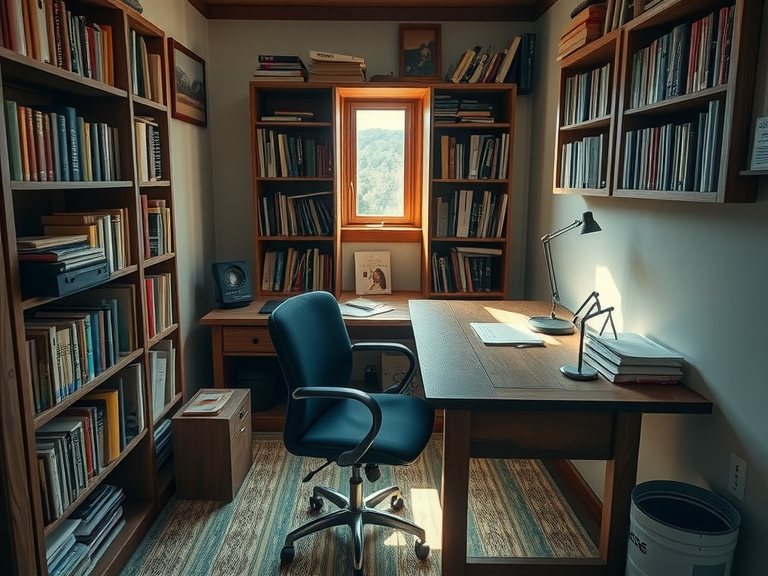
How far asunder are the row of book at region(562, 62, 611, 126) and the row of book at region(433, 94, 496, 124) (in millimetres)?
740

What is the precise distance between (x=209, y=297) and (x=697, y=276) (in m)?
2.66

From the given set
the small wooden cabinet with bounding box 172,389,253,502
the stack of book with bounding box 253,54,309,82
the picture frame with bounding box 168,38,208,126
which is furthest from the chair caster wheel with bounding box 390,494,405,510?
the stack of book with bounding box 253,54,309,82

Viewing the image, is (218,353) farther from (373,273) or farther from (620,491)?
(620,491)

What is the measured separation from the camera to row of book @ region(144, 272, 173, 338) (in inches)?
91.4

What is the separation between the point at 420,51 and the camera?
11.0 ft

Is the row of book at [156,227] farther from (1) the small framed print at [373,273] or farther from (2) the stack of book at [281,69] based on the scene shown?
(1) the small framed print at [373,273]

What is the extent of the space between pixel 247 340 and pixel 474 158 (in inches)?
63.9

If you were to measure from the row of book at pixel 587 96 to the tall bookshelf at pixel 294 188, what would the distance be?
51.0 inches

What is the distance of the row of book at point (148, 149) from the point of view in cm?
220

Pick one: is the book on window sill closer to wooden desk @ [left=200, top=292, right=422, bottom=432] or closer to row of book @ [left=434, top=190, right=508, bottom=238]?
wooden desk @ [left=200, top=292, right=422, bottom=432]

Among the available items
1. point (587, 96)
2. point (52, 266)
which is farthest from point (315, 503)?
point (587, 96)

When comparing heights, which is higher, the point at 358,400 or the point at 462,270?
the point at 462,270

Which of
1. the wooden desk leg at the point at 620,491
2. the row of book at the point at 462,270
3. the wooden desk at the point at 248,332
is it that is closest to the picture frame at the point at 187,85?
the wooden desk at the point at 248,332

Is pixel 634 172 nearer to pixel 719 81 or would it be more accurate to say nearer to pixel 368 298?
pixel 719 81
